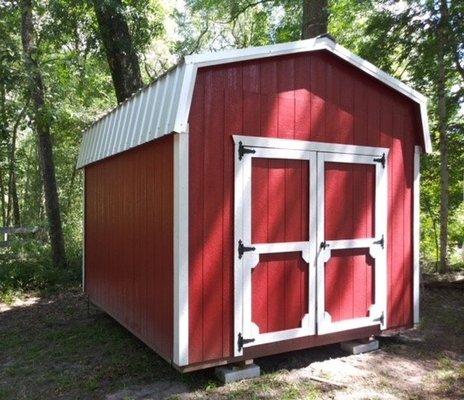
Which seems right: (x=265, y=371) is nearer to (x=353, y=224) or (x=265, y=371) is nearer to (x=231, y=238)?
(x=231, y=238)

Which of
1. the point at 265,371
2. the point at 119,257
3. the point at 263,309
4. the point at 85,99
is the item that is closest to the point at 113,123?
the point at 119,257

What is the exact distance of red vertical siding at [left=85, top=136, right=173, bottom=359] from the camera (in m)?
4.08

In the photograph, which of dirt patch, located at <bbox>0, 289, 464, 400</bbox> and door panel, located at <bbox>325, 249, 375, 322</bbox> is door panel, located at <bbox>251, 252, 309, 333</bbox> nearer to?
door panel, located at <bbox>325, 249, 375, 322</bbox>

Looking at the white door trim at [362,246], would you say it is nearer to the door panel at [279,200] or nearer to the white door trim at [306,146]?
the white door trim at [306,146]

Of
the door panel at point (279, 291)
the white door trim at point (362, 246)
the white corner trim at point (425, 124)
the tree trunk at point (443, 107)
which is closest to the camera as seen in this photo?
the door panel at point (279, 291)

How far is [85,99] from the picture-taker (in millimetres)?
13508

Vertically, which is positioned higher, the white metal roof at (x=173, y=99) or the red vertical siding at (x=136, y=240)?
the white metal roof at (x=173, y=99)

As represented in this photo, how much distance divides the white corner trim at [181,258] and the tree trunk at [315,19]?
5257mm

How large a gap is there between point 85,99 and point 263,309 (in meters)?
11.1

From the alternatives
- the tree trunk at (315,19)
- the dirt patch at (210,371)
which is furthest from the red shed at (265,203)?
the tree trunk at (315,19)

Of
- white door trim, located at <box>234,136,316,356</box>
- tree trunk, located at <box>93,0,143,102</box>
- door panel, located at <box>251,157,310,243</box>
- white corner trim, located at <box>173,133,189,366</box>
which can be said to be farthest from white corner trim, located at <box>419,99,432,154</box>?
tree trunk, located at <box>93,0,143,102</box>

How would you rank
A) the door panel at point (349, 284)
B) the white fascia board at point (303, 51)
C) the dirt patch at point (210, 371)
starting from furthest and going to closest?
the door panel at point (349, 284), the dirt patch at point (210, 371), the white fascia board at point (303, 51)

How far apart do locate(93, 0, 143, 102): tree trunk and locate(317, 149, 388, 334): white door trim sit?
4.90 m

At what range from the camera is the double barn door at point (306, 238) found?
411cm
